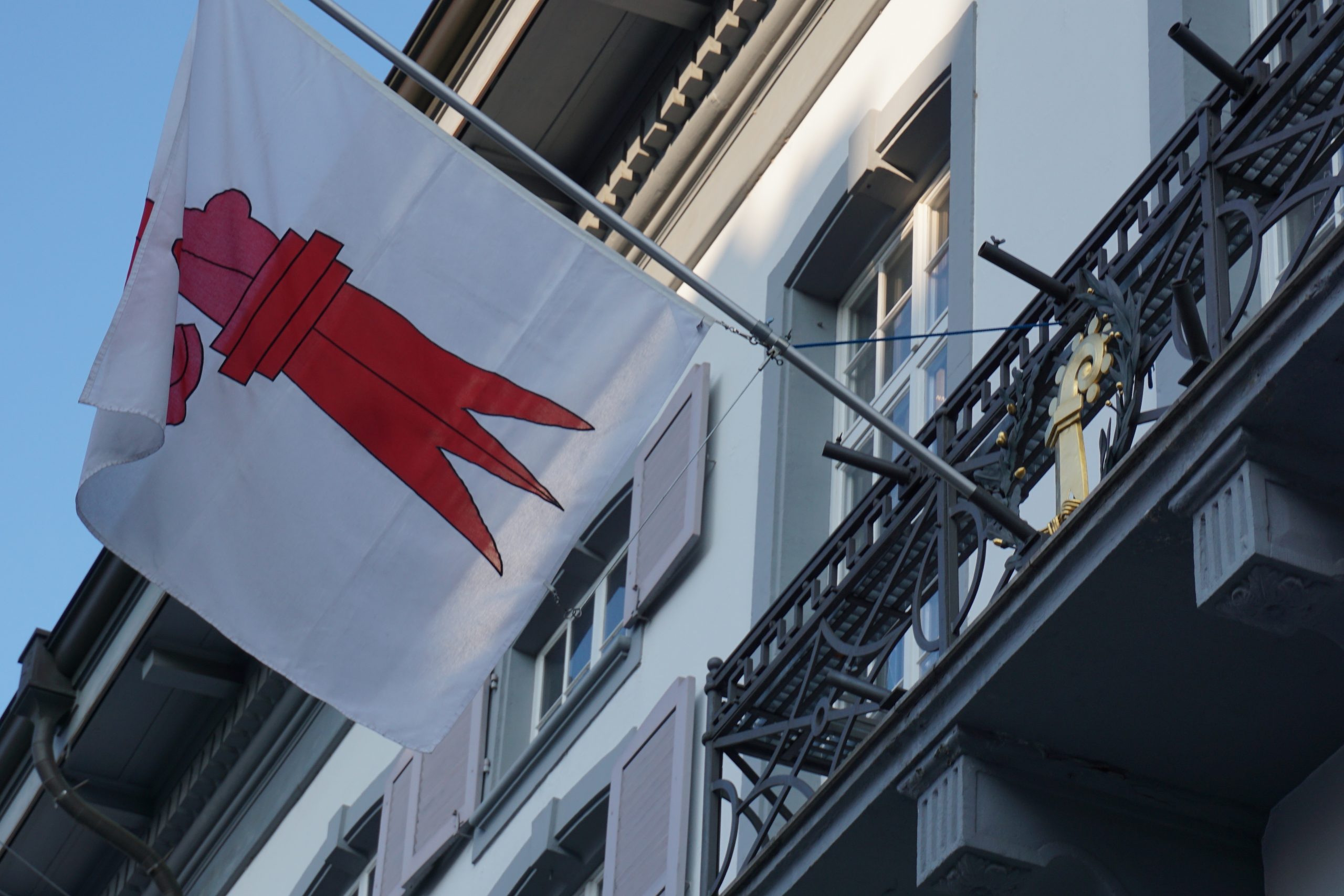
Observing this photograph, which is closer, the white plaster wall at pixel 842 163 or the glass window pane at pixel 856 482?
the white plaster wall at pixel 842 163

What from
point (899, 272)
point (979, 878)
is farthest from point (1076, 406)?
point (899, 272)

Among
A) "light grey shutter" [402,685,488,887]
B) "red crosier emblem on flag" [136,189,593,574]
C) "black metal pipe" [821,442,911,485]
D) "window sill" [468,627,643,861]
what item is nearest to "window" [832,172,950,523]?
"window sill" [468,627,643,861]

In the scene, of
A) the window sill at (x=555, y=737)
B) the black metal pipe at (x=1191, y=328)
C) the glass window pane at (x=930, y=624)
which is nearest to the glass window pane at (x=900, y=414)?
the glass window pane at (x=930, y=624)

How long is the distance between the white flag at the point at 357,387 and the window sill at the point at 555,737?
404 centimetres

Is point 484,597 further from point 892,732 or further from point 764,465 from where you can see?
point 764,465

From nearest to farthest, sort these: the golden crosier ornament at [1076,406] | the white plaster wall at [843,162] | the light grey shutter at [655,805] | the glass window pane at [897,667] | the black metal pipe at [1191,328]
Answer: the black metal pipe at [1191,328], the golden crosier ornament at [1076,406], the white plaster wall at [843,162], the glass window pane at [897,667], the light grey shutter at [655,805]

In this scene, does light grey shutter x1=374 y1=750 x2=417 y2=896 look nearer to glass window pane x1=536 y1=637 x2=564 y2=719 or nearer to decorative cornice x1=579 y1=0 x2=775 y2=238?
glass window pane x1=536 y1=637 x2=564 y2=719

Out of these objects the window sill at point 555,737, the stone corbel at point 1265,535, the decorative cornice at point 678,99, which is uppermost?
the decorative cornice at point 678,99

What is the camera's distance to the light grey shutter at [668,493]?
1083cm

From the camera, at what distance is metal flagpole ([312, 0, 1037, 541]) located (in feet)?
20.1

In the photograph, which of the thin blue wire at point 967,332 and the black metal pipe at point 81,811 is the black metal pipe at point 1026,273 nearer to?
the thin blue wire at point 967,332

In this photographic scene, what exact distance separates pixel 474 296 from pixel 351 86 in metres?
0.80

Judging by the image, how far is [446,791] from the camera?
497 inches

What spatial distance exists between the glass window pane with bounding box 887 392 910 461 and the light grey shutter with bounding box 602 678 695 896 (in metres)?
1.32
